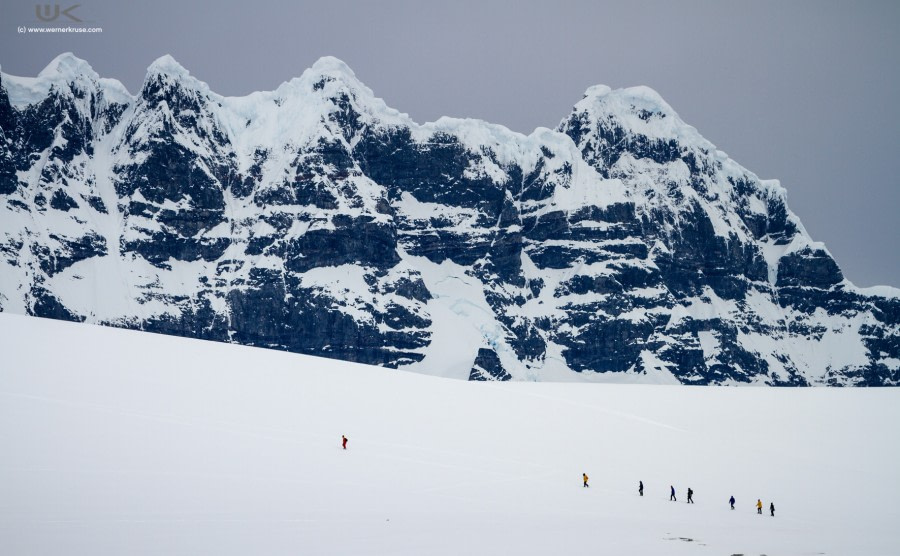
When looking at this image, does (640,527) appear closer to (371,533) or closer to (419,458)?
(371,533)

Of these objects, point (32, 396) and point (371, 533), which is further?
point (32, 396)

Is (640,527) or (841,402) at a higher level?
(841,402)

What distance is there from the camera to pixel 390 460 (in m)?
51.9

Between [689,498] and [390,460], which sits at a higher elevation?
[390,460]

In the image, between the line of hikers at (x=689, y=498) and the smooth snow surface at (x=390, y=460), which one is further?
the line of hikers at (x=689, y=498)

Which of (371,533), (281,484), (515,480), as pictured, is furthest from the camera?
(515,480)

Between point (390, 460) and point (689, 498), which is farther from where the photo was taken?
point (390, 460)

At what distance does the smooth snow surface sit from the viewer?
3775cm

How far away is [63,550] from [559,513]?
19.3m

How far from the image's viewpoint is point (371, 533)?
3759 centimetres

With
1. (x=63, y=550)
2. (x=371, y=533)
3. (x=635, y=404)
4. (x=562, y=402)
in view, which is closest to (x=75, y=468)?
(x=63, y=550)

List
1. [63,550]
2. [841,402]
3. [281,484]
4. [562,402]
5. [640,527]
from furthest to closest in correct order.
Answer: [841,402], [562,402], [281,484], [640,527], [63,550]

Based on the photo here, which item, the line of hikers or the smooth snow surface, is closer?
the smooth snow surface

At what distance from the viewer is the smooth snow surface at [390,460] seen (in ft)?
124
